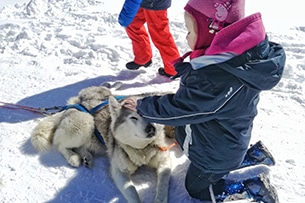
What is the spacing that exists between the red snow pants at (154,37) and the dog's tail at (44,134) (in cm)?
169

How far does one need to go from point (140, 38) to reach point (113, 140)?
6.26 ft

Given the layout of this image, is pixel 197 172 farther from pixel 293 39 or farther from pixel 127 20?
pixel 293 39

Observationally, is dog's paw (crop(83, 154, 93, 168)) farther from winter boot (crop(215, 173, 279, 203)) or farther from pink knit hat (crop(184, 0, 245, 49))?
pink knit hat (crop(184, 0, 245, 49))

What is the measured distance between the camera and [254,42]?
2074 millimetres

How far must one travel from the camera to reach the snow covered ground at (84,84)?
2.90 meters

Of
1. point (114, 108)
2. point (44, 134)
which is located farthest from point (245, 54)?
point (44, 134)

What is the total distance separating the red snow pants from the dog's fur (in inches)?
49.3

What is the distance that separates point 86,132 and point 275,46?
A: 1880 mm

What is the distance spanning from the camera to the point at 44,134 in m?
3.33

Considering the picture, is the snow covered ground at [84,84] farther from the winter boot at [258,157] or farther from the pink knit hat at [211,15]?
the pink knit hat at [211,15]

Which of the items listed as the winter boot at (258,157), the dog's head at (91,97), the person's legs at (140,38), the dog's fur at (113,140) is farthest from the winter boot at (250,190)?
the person's legs at (140,38)

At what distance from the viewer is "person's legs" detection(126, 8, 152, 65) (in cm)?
460

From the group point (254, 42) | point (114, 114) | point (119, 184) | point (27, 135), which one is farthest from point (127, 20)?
point (254, 42)

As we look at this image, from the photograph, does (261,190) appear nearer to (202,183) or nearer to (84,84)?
(202,183)
